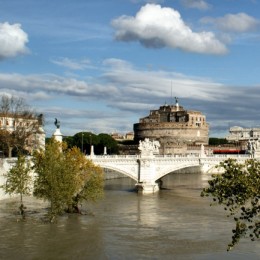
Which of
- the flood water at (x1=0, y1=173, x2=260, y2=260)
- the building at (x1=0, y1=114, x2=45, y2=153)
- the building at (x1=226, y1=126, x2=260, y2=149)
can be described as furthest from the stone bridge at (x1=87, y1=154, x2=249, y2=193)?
the building at (x1=226, y1=126, x2=260, y2=149)

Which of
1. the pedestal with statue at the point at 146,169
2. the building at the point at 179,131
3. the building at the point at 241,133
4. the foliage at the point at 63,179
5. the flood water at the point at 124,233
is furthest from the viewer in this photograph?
the building at the point at 241,133

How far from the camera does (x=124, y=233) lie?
2633 centimetres

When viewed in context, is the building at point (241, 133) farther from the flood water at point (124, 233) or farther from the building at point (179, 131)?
the flood water at point (124, 233)

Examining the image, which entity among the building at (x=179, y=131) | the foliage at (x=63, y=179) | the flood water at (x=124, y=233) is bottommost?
the flood water at (x=124, y=233)

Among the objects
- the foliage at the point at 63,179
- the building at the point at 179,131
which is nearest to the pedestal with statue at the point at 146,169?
the foliage at the point at 63,179

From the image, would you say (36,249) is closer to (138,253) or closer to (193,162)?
(138,253)

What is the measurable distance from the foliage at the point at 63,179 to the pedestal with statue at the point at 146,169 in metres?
15.2

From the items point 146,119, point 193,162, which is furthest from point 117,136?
point 193,162

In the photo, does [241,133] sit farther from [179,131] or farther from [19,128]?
[19,128]

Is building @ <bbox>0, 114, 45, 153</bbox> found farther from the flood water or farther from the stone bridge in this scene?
the flood water

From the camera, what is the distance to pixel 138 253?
858 inches

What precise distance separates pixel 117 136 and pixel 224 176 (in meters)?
130

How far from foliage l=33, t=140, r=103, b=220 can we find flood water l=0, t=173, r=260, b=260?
1.22 metres

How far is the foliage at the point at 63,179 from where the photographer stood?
27.4m
